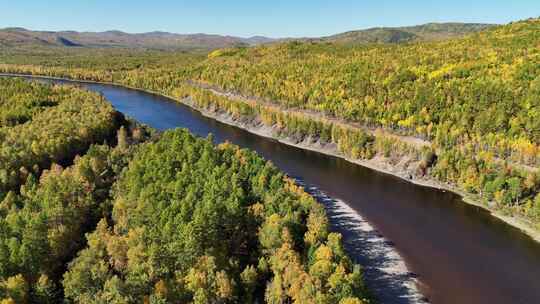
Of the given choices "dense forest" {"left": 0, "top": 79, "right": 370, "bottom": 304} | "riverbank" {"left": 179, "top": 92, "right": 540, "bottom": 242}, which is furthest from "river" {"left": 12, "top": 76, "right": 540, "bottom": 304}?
"dense forest" {"left": 0, "top": 79, "right": 370, "bottom": 304}

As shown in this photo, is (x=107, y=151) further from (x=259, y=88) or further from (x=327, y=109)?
(x=259, y=88)

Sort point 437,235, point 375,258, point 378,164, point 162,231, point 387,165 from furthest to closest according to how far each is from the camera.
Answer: point 378,164, point 387,165, point 437,235, point 375,258, point 162,231

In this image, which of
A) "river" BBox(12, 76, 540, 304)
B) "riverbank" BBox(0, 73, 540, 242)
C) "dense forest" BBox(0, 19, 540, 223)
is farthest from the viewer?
"dense forest" BBox(0, 19, 540, 223)

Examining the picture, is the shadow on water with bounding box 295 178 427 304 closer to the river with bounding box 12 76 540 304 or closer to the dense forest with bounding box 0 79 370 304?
the river with bounding box 12 76 540 304

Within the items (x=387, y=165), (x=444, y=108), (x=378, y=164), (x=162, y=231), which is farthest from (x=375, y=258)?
(x=444, y=108)

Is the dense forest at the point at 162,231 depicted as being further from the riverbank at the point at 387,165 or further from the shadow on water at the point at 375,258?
the riverbank at the point at 387,165

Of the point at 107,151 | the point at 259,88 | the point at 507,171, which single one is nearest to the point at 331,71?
the point at 259,88

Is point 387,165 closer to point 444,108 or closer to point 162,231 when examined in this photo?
point 444,108
